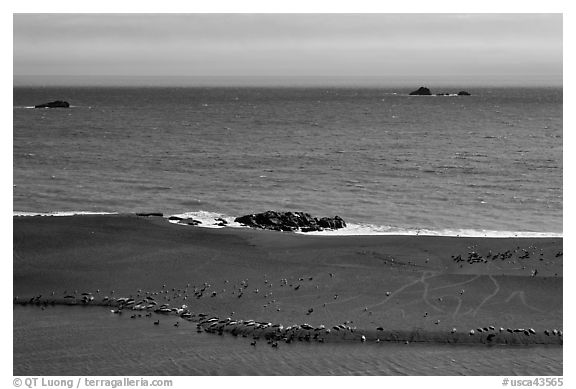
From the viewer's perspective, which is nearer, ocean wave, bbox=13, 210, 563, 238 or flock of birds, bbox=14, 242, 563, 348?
flock of birds, bbox=14, 242, 563, 348

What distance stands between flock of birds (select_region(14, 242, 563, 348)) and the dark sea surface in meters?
0.36

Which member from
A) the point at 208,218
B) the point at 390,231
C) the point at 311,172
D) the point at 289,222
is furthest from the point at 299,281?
the point at 311,172

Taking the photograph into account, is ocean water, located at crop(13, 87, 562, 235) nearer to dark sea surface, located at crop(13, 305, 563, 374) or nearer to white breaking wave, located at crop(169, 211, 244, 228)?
white breaking wave, located at crop(169, 211, 244, 228)

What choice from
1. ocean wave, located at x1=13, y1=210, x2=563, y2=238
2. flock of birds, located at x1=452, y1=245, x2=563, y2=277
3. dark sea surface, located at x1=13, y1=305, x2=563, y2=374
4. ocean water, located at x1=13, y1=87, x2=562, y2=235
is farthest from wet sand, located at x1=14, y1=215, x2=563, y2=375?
ocean water, located at x1=13, y1=87, x2=562, y2=235

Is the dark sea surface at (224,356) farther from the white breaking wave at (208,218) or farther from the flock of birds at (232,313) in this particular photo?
the white breaking wave at (208,218)

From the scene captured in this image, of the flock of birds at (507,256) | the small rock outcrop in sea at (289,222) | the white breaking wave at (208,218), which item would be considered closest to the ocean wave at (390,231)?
the white breaking wave at (208,218)

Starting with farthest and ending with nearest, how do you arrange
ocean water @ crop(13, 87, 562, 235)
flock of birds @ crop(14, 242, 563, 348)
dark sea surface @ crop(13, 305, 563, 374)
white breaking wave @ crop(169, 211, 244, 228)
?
1. ocean water @ crop(13, 87, 562, 235)
2. white breaking wave @ crop(169, 211, 244, 228)
3. flock of birds @ crop(14, 242, 563, 348)
4. dark sea surface @ crop(13, 305, 563, 374)

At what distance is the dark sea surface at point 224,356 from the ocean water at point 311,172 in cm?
1301

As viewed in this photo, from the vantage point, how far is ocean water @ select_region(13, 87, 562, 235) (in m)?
34.4

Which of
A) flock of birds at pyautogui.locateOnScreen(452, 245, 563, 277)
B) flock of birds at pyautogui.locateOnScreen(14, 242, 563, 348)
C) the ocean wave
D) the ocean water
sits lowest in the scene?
flock of birds at pyautogui.locateOnScreen(14, 242, 563, 348)

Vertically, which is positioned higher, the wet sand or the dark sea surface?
the wet sand

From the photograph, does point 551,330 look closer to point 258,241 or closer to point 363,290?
point 363,290

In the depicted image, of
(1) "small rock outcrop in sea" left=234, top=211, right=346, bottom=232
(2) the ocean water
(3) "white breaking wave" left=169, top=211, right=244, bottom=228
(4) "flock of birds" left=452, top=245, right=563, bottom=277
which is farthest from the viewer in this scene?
(2) the ocean water

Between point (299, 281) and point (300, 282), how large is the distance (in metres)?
0.09
